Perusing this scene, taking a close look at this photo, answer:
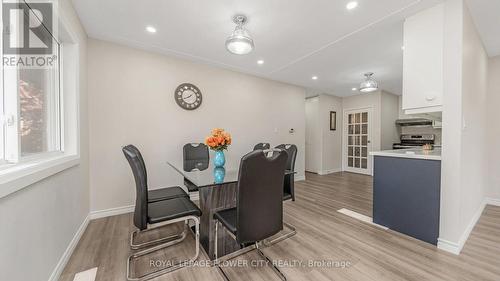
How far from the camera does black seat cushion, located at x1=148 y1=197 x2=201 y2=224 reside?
151 centimetres

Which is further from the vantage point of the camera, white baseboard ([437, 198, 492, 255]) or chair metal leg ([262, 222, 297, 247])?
chair metal leg ([262, 222, 297, 247])

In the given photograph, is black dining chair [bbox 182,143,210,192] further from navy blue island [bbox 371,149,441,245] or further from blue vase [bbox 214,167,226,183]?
navy blue island [bbox 371,149,441,245]

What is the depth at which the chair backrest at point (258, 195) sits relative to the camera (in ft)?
4.10

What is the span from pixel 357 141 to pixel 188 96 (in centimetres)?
521

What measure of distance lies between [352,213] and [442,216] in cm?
102

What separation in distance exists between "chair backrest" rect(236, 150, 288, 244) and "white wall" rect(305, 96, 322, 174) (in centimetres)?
463

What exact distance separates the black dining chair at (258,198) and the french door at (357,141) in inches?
205

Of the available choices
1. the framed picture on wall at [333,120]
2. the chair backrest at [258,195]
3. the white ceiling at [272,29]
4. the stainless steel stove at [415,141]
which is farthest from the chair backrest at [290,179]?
the stainless steel stove at [415,141]

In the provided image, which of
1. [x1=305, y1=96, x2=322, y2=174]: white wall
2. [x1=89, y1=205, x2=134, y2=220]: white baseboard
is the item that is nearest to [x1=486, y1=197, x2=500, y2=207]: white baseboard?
[x1=305, y1=96, x2=322, y2=174]: white wall

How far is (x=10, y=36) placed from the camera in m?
1.20

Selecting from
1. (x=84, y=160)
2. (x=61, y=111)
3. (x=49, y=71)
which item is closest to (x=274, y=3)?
(x=49, y=71)

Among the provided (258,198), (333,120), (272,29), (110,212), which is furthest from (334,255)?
(333,120)

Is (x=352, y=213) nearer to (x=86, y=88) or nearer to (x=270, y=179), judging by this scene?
(x=270, y=179)

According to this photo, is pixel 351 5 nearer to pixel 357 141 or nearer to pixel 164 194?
pixel 164 194
